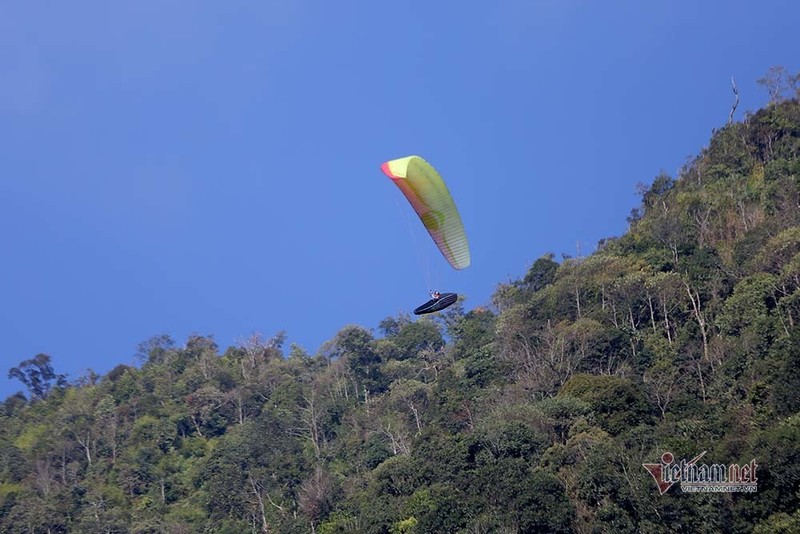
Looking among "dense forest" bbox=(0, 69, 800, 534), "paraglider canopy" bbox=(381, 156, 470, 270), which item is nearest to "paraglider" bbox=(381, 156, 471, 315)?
"paraglider canopy" bbox=(381, 156, 470, 270)

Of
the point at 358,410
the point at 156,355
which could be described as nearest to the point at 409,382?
the point at 358,410

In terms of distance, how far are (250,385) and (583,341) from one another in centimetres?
1925

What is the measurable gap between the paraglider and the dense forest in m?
5.79

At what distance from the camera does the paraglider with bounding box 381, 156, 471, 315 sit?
57.4 feet

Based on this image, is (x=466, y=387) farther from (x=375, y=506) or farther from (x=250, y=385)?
(x=250, y=385)

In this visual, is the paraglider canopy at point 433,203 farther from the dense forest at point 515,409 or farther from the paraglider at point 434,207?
the dense forest at point 515,409

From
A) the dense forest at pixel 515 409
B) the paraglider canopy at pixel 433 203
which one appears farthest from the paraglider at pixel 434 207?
the dense forest at pixel 515 409

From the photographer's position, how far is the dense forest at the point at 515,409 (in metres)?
20.2

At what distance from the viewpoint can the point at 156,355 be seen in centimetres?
5316

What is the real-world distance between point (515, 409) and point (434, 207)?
869 centimetres

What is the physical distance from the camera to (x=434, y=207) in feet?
59.0

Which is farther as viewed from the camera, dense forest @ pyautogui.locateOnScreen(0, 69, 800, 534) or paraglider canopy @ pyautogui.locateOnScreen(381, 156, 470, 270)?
dense forest @ pyautogui.locateOnScreen(0, 69, 800, 534)

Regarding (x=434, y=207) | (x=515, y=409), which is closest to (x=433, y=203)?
(x=434, y=207)

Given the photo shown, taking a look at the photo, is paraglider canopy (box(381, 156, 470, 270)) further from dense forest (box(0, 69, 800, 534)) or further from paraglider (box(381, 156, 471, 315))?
dense forest (box(0, 69, 800, 534))
